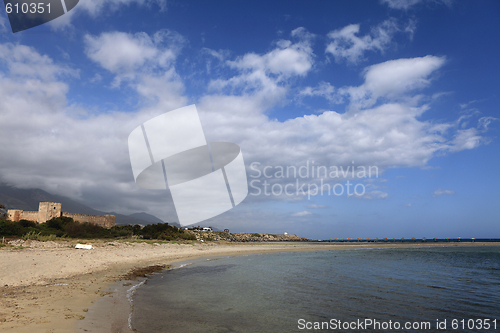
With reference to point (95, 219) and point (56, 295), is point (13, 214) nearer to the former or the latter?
point (95, 219)

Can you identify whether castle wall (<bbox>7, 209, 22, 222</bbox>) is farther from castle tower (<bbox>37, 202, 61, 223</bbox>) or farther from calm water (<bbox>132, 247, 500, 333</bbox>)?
calm water (<bbox>132, 247, 500, 333</bbox>)

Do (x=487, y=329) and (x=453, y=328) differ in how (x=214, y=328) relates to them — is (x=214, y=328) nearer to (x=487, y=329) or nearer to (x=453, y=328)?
(x=453, y=328)

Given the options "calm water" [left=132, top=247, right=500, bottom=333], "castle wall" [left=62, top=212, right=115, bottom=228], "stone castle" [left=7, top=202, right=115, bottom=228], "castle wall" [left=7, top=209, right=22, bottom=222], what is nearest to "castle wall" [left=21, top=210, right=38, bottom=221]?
"stone castle" [left=7, top=202, right=115, bottom=228]

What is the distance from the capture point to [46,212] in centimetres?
5500

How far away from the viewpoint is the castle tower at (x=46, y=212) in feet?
179

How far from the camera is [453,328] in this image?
7.90 m

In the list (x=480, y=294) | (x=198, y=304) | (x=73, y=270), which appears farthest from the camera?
(x=73, y=270)

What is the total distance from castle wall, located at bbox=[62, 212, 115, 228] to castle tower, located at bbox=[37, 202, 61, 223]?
174 cm

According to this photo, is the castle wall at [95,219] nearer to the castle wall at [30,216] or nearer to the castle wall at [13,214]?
the castle wall at [30,216]

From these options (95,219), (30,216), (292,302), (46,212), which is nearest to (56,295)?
(292,302)

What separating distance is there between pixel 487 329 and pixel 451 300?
3.88 meters

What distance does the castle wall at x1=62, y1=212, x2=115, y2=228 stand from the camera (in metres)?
57.3

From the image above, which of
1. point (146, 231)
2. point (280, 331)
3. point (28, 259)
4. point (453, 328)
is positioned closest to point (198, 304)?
point (280, 331)

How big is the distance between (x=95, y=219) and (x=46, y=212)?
399 inches
